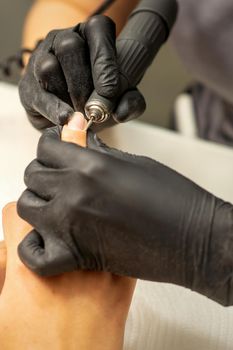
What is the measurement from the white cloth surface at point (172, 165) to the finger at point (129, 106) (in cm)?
21

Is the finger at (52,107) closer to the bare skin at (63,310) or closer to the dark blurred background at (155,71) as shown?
the bare skin at (63,310)

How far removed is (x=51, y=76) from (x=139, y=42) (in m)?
0.14

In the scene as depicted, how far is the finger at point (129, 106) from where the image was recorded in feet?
1.94

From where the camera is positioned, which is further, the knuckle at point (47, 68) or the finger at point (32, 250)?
the knuckle at point (47, 68)

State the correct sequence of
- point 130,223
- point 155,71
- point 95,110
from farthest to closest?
point 155,71 → point 95,110 → point 130,223

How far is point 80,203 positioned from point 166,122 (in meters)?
1.10

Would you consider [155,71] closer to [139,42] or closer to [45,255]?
[139,42]

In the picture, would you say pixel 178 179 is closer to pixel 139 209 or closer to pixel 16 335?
pixel 139 209

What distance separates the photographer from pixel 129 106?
23.3 inches

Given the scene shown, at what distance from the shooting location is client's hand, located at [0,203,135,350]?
48 cm

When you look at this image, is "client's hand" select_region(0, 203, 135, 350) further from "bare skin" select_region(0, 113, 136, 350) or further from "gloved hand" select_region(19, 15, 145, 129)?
"gloved hand" select_region(19, 15, 145, 129)

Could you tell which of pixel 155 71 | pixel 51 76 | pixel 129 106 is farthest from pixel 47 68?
pixel 155 71

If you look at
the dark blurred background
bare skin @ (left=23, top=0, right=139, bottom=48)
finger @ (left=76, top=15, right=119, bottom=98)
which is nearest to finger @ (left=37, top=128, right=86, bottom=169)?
finger @ (left=76, top=15, right=119, bottom=98)

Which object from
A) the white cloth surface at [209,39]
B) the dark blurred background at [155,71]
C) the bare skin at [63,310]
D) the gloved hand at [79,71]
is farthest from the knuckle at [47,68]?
the dark blurred background at [155,71]
